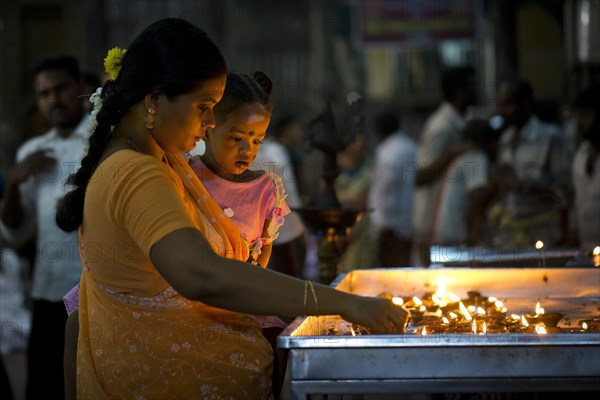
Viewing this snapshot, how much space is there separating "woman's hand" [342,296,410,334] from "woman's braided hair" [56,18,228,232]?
Result: 76 cm

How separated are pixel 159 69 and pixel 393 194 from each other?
809cm

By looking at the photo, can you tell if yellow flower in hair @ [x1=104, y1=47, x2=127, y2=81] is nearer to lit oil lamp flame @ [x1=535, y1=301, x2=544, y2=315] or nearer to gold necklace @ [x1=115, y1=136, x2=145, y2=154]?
gold necklace @ [x1=115, y1=136, x2=145, y2=154]

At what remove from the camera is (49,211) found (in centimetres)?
562

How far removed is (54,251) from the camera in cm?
550

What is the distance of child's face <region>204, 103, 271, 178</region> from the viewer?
3.46 meters

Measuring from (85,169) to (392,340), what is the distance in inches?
41.6

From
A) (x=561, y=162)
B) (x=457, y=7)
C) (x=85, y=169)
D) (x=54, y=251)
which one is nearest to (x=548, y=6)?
(x=457, y=7)

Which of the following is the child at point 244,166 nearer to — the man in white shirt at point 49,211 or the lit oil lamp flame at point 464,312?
the lit oil lamp flame at point 464,312

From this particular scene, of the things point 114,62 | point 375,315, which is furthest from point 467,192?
point 375,315

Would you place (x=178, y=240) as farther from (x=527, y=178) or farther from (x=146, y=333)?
(x=527, y=178)

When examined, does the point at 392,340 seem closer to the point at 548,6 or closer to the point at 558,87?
the point at 548,6

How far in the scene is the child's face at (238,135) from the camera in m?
3.46

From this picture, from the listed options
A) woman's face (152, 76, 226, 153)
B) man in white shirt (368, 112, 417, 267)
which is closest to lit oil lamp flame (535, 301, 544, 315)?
woman's face (152, 76, 226, 153)

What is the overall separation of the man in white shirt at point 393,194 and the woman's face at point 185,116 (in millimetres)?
7821
